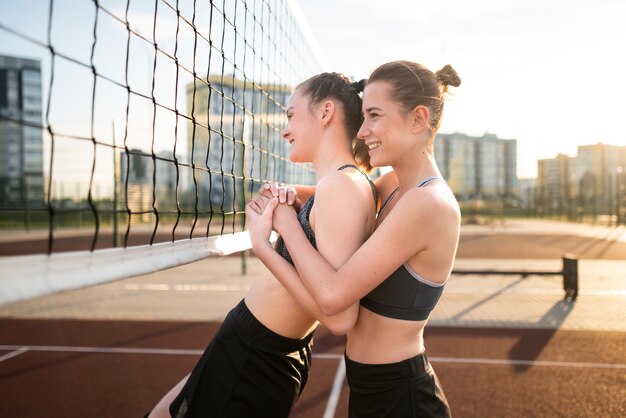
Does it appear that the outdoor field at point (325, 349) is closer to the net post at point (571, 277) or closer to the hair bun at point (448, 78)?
the net post at point (571, 277)

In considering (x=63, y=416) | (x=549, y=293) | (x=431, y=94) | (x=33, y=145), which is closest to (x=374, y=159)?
(x=431, y=94)

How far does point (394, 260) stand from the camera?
1559 millimetres

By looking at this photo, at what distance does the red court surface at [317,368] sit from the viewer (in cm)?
447

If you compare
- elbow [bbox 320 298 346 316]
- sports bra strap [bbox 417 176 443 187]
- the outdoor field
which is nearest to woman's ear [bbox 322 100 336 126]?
sports bra strap [bbox 417 176 443 187]

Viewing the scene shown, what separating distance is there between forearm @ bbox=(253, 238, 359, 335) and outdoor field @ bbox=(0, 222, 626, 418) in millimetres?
1085

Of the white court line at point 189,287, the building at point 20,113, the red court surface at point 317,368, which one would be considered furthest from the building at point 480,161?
the red court surface at point 317,368

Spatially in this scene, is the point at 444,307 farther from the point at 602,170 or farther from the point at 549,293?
the point at 602,170

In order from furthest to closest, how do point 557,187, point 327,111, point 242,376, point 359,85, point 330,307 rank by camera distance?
point 557,187 → point 359,85 → point 327,111 → point 242,376 → point 330,307

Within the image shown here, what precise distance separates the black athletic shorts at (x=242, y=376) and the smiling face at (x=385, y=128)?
654mm

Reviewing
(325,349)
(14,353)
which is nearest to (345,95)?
(325,349)

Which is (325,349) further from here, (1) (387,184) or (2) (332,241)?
(2) (332,241)

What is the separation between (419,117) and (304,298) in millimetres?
644

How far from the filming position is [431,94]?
1.79 m

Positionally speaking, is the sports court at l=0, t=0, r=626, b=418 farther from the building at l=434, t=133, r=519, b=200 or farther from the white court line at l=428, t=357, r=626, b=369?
the building at l=434, t=133, r=519, b=200
